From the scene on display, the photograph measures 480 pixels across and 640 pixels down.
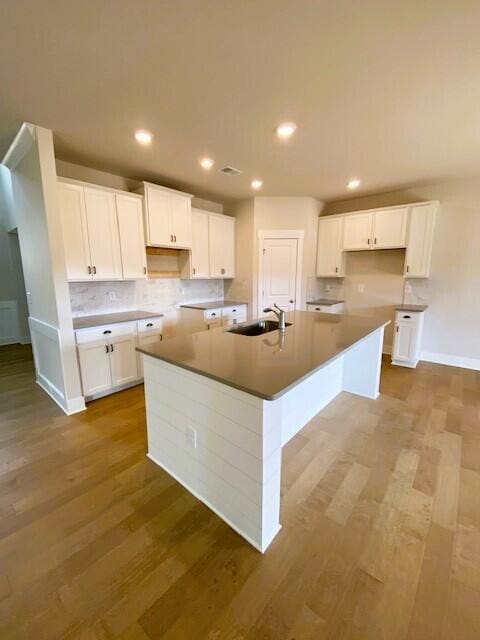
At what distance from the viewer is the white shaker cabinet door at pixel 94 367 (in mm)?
2896

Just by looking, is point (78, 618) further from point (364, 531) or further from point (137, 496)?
point (364, 531)

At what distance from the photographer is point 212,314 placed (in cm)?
437

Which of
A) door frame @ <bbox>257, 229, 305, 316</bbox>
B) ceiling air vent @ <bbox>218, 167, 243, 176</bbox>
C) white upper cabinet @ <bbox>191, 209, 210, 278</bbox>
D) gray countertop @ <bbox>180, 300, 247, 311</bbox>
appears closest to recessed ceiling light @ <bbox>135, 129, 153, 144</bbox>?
ceiling air vent @ <bbox>218, 167, 243, 176</bbox>

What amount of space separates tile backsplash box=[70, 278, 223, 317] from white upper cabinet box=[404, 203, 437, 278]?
3248 mm

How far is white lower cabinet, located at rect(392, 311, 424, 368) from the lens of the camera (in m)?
3.99

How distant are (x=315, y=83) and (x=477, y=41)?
34.3 inches

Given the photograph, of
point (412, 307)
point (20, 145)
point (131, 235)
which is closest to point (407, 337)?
point (412, 307)

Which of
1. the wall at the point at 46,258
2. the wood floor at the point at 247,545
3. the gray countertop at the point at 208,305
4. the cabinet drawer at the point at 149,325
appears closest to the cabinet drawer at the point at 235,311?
the gray countertop at the point at 208,305

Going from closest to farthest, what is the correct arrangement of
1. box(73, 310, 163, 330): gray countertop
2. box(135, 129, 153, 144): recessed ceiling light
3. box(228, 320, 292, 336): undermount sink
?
box(135, 129, 153, 144): recessed ceiling light < box(228, 320, 292, 336): undermount sink < box(73, 310, 163, 330): gray countertop

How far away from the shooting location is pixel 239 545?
4.85 ft

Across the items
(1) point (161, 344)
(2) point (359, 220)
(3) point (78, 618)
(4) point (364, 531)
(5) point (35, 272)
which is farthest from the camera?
(2) point (359, 220)

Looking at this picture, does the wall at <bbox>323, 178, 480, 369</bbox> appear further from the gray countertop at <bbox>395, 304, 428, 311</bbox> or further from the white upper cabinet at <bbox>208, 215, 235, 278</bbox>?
the white upper cabinet at <bbox>208, 215, 235, 278</bbox>

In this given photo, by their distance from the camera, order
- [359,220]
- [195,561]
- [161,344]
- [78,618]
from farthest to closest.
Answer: [359,220] → [161,344] → [195,561] → [78,618]

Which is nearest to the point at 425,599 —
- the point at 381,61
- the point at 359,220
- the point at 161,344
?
the point at 161,344
